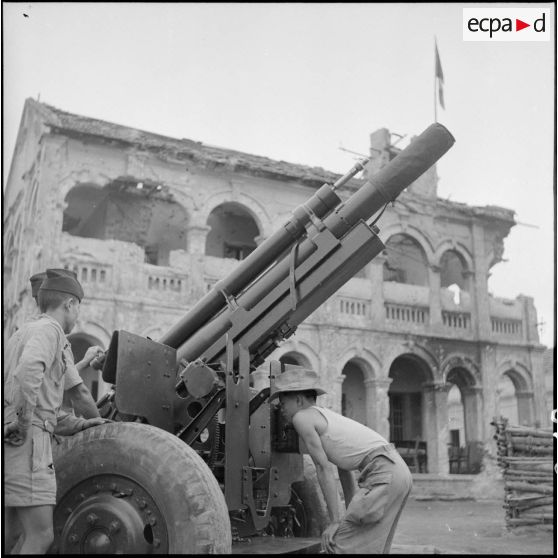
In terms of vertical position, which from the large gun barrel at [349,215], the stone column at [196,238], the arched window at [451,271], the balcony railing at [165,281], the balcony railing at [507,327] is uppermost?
the arched window at [451,271]

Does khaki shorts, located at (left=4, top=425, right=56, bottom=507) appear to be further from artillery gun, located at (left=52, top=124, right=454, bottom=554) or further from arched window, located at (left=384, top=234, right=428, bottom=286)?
arched window, located at (left=384, top=234, right=428, bottom=286)

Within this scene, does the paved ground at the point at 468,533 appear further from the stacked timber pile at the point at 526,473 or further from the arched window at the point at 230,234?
the arched window at the point at 230,234

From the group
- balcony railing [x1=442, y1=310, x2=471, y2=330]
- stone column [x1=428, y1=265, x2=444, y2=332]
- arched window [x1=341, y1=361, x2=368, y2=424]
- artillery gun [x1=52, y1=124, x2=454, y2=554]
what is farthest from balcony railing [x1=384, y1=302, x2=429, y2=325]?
artillery gun [x1=52, y1=124, x2=454, y2=554]

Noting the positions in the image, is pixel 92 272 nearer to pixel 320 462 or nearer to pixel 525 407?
pixel 320 462

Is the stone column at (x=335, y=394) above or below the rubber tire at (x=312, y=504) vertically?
above

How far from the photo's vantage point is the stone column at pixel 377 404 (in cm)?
1816

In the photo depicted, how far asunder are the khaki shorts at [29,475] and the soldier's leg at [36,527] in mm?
49

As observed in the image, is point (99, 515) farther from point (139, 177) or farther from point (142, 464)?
point (139, 177)

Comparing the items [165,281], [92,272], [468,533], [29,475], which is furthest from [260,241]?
[29,475]

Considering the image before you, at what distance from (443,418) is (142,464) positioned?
16665 mm

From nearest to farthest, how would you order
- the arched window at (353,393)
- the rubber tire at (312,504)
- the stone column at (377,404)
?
the rubber tire at (312,504) → the stone column at (377,404) → the arched window at (353,393)

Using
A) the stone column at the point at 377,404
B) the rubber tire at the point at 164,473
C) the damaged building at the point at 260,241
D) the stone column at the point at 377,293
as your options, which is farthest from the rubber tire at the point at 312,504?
the stone column at the point at 377,293

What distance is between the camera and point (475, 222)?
69.4 ft

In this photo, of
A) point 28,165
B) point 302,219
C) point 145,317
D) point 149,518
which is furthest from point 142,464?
point 28,165
